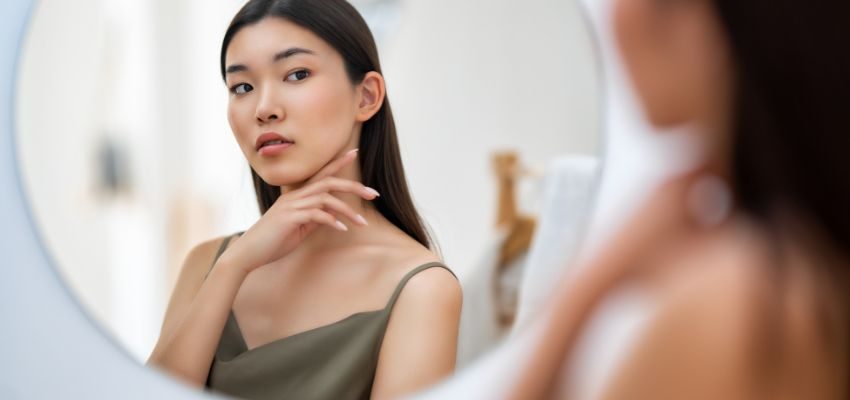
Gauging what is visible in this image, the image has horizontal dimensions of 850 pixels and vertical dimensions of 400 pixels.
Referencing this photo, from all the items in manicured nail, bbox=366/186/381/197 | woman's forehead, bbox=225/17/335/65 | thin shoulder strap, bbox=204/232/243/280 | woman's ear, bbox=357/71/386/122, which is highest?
woman's forehead, bbox=225/17/335/65

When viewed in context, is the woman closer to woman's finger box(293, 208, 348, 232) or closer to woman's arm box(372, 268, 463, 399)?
woman's arm box(372, 268, 463, 399)

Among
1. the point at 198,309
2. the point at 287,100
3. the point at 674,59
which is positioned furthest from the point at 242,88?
the point at 674,59

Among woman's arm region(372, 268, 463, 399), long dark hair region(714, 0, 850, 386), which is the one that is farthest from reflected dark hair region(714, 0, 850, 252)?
woman's arm region(372, 268, 463, 399)

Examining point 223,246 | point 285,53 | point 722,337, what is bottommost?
point 722,337

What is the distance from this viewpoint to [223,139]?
0.60 meters

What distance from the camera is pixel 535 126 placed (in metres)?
0.61

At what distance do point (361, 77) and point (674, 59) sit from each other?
0.72ft

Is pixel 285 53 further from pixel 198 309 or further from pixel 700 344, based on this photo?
pixel 700 344

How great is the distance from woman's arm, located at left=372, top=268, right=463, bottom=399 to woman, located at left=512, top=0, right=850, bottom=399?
69 millimetres

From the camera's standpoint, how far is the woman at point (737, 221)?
1.64 ft

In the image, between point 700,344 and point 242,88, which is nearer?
point 700,344

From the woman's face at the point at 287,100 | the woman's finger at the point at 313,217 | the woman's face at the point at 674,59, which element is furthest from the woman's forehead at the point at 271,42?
the woman's face at the point at 674,59

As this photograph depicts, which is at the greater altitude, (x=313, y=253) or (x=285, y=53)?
(x=285, y=53)

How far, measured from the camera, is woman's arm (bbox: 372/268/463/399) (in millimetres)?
595
